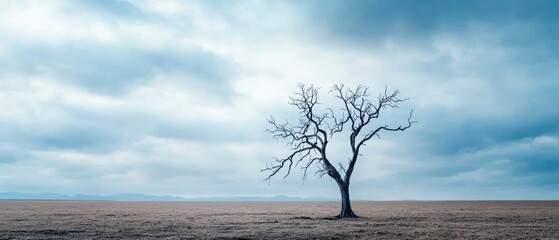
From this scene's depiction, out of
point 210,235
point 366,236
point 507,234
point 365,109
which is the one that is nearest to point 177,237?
point 210,235

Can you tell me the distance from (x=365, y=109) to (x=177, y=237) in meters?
24.2

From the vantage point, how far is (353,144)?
147 feet

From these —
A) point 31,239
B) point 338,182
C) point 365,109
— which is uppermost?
point 365,109

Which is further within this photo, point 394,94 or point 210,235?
→ point 394,94

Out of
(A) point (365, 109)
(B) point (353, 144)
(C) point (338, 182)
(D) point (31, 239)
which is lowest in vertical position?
(D) point (31, 239)

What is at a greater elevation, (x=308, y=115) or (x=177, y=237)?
(x=308, y=115)

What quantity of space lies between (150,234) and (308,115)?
71.1ft

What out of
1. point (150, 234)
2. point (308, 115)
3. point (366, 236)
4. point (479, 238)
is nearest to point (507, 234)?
point (479, 238)

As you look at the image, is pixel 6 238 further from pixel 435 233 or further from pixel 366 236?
pixel 435 233

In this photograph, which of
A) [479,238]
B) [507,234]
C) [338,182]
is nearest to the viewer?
[479,238]

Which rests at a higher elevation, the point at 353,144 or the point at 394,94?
the point at 394,94

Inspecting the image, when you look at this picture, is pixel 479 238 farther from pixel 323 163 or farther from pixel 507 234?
pixel 323 163

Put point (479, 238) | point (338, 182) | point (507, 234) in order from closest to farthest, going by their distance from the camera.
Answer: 1. point (479, 238)
2. point (507, 234)
3. point (338, 182)

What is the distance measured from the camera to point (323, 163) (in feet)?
148
